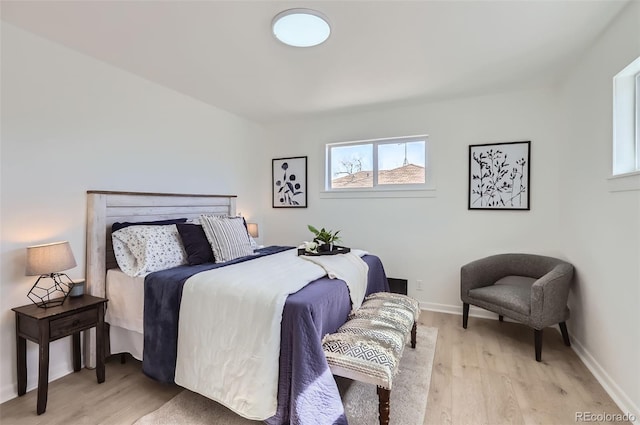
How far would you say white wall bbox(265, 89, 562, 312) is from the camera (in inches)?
125

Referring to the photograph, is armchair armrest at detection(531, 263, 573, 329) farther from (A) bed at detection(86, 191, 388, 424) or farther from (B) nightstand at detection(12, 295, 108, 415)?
(B) nightstand at detection(12, 295, 108, 415)

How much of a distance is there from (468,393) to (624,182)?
65.6 inches

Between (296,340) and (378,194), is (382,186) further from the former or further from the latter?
(296,340)

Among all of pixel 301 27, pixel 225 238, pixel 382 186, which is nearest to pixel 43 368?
pixel 225 238

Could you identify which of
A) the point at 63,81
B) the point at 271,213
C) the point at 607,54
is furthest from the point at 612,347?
the point at 63,81

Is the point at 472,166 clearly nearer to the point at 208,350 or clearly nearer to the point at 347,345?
the point at 347,345

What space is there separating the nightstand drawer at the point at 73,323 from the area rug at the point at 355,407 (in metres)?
0.76

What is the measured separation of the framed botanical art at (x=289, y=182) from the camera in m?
4.39

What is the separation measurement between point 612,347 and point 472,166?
200 cm

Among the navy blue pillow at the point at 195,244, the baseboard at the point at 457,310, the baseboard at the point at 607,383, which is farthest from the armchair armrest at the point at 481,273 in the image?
the navy blue pillow at the point at 195,244

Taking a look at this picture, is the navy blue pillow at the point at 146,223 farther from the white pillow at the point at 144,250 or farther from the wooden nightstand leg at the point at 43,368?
the wooden nightstand leg at the point at 43,368

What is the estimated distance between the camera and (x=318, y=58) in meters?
2.48

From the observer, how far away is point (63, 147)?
2.34 meters

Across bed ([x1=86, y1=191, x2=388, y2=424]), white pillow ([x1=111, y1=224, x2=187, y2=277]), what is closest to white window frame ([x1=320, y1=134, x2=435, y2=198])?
bed ([x1=86, y1=191, x2=388, y2=424])
